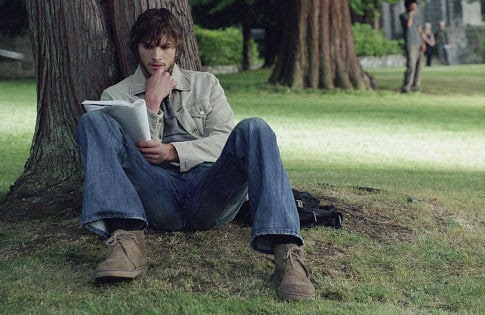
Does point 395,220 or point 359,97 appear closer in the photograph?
point 395,220

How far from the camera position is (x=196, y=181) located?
5.09m

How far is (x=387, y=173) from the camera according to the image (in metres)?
9.74

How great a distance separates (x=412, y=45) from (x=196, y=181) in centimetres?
1629

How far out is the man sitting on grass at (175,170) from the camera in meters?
4.61

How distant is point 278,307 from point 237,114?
1159 centimetres

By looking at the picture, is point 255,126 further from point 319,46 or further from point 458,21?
point 458,21

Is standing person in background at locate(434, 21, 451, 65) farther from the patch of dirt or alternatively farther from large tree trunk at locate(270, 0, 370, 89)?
the patch of dirt

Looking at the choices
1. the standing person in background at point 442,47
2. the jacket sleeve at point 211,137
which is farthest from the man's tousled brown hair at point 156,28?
the standing person in background at point 442,47

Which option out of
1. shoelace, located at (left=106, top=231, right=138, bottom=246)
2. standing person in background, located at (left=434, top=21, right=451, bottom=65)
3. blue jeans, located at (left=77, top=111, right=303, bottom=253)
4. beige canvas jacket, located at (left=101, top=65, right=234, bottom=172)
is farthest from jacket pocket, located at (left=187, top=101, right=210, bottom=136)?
standing person in background, located at (left=434, top=21, right=451, bottom=65)

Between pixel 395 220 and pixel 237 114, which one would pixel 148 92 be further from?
pixel 237 114

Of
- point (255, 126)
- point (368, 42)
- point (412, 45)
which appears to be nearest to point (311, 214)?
point (255, 126)

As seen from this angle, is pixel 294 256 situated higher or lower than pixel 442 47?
higher

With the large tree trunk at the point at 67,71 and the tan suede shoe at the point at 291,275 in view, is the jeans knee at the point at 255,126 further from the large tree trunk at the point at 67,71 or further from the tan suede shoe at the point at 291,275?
the large tree trunk at the point at 67,71

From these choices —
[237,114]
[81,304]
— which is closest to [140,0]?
[81,304]
